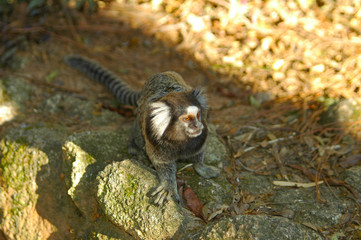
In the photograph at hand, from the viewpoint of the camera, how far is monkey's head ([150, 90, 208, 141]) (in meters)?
3.08

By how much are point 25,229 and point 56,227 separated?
45 cm

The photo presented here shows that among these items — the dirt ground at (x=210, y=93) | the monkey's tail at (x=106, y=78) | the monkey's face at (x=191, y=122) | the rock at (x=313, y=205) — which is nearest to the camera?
the rock at (x=313, y=205)

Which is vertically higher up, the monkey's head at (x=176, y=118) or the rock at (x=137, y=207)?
the monkey's head at (x=176, y=118)

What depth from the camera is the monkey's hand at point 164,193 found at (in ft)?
9.80

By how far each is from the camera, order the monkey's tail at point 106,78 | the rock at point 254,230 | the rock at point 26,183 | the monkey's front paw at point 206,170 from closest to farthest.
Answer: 1. the rock at point 254,230
2. the monkey's front paw at point 206,170
3. the rock at point 26,183
4. the monkey's tail at point 106,78

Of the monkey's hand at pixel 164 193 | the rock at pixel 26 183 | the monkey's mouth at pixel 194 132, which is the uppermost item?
the monkey's mouth at pixel 194 132

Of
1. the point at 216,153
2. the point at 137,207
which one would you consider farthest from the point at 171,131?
the point at 216,153

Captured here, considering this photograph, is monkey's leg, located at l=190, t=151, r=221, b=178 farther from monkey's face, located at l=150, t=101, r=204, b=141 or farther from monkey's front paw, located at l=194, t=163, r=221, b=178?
monkey's face, located at l=150, t=101, r=204, b=141

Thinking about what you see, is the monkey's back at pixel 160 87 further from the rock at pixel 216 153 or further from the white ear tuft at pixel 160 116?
the rock at pixel 216 153

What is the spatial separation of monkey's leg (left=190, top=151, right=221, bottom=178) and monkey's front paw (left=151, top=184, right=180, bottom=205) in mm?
449

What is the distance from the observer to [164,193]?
305 cm

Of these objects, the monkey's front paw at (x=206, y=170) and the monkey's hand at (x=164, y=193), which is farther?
the monkey's front paw at (x=206, y=170)

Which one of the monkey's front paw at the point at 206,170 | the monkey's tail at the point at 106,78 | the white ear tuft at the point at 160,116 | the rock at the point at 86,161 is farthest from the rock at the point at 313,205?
the monkey's tail at the point at 106,78

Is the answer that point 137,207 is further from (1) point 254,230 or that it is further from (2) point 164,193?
(1) point 254,230
